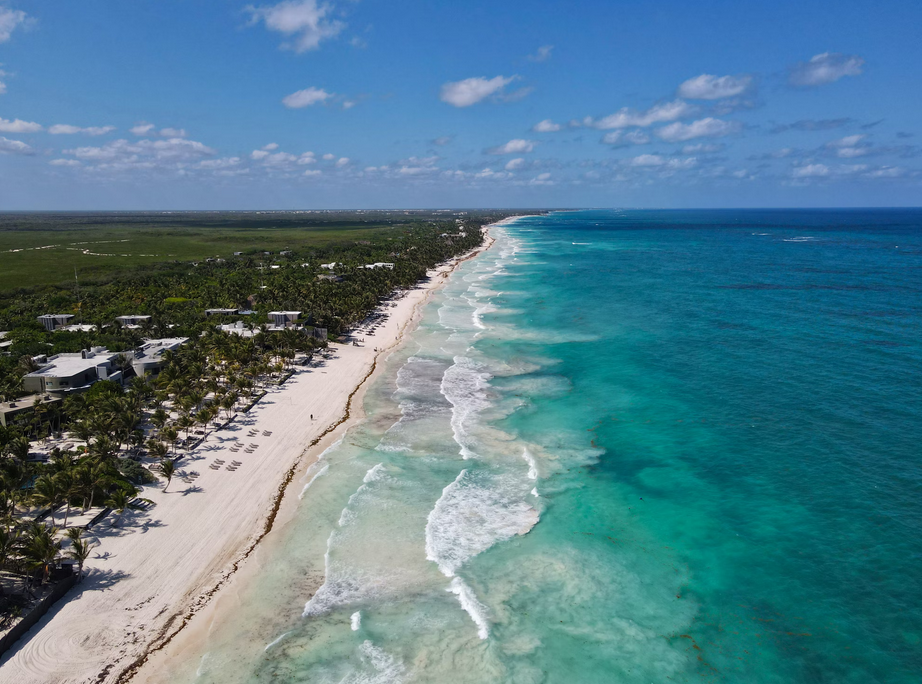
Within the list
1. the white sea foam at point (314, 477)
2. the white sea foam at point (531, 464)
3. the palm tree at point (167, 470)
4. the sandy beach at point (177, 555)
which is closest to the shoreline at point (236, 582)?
the sandy beach at point (177, 555)

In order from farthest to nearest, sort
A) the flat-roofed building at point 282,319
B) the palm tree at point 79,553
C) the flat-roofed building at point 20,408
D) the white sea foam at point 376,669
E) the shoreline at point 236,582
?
the flat-roofed building at point 282,319, the flat-roofed building at point 20,408, the palm tree at point 79,553, the shoreline at point 236,582, the white sea foam at point 376,669

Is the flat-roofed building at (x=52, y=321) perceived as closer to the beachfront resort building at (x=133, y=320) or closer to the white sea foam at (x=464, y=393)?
the beachfront resort building at (x=133, y=320)

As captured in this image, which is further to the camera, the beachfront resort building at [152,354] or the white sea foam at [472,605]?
the beachfront resort building at [152,354]

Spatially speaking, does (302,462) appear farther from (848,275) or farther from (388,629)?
(848,275)

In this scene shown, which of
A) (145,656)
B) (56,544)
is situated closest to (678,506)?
(145,656)

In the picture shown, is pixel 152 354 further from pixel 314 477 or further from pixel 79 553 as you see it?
pixel 79 553

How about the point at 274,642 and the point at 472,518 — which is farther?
the point at 472,518

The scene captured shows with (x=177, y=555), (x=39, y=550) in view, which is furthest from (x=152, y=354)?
(x=39, y=550)
